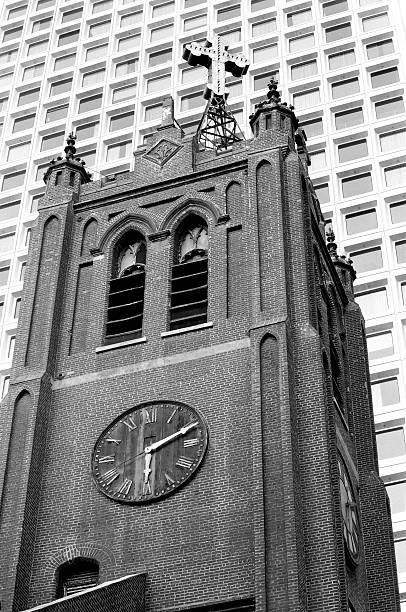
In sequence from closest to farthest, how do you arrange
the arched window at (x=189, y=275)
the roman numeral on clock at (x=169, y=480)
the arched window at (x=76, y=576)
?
the arched window at (x=76, y=576) < the roman numeral on clock at (x=169, y=480) < the arched window at (x=189, y=275)

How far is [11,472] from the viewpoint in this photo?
27484mm

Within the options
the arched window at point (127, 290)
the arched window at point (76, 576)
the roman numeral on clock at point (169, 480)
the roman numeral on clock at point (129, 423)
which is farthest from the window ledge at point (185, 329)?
the arched window at point (76, 576)

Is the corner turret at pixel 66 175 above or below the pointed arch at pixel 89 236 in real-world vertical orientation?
above

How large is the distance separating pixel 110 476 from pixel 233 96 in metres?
42.1

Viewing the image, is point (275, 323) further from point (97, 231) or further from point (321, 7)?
point (321, 7)

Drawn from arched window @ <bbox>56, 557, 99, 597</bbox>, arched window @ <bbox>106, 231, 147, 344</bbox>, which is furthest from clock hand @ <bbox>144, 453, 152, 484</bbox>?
arched window @ <bbox>106, 231, 147, 344</bbox>

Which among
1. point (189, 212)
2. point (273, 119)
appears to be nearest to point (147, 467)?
point (189, 212)

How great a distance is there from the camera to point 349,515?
2848 centimetres

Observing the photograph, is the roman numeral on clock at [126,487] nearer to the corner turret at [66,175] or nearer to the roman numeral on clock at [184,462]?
the roman numeral on clock at [184,462]

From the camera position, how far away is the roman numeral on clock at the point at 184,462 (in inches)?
1038

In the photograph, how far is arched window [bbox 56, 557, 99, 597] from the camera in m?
25.5

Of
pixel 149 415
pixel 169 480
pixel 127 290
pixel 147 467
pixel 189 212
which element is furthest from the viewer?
pixel 189 212

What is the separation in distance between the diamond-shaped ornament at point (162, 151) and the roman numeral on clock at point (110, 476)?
9683 millimetres

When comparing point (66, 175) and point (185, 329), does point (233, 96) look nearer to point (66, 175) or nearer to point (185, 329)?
point (66, 175)
